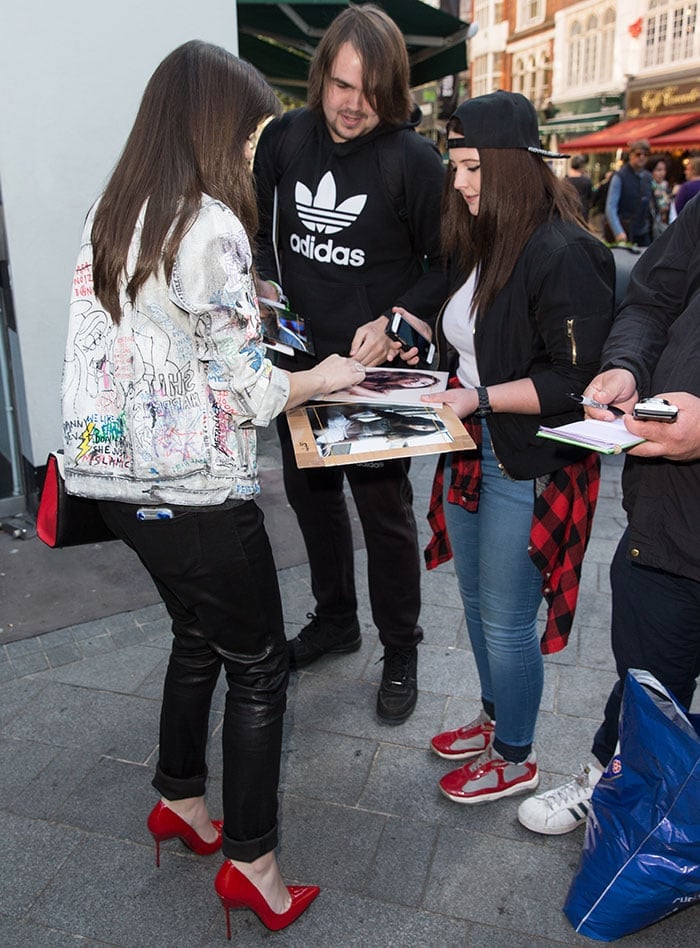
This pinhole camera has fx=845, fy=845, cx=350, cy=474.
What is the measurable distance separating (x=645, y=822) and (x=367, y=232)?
187cm

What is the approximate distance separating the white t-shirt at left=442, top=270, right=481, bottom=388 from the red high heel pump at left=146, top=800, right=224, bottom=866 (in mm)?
1412

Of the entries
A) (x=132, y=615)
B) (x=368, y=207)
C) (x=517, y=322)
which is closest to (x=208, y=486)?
(x=517, y=322)

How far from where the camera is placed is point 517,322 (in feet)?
7.09

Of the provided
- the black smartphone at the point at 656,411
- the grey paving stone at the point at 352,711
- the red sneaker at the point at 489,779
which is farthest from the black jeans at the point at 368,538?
the black smartphone at the point at 656,411

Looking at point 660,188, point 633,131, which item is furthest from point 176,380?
point 633,131

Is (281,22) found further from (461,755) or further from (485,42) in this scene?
(485,42)

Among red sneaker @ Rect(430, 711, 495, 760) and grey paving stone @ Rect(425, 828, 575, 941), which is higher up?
red sneaker @ Rect(430, 711, 495, 760)

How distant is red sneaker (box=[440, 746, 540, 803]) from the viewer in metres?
2.58

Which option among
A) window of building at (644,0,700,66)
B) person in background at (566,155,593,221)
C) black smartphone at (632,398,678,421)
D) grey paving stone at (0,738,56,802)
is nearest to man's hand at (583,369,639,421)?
black smartphone at (632,398,678,421)

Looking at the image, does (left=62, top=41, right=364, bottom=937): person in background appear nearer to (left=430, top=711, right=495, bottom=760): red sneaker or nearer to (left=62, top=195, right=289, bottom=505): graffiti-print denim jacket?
(left=62, top=195, right=289, bottom=505): graffiti-print denim jacket

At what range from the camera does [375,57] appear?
2549 mm

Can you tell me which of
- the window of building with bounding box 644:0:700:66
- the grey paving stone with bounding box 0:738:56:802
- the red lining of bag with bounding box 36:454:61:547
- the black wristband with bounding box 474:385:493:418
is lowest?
the grey paving stone with bounding box 0:738:56:802

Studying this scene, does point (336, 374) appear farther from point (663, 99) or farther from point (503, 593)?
point (663, 99)

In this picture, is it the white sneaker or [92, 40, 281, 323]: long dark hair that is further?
the white sneaker
